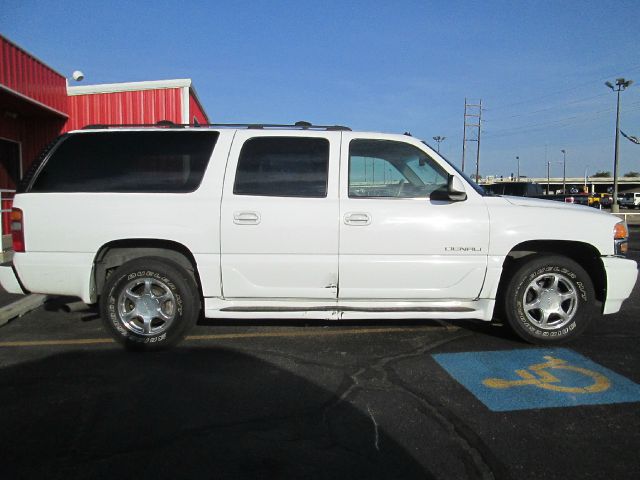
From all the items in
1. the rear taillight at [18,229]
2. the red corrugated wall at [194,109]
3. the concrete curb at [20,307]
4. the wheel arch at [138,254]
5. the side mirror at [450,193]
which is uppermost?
the red corrugated wall at [194,109]

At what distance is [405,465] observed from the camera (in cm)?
260

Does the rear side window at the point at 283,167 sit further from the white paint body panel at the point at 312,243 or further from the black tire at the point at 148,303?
the black tire at the point at 148,303

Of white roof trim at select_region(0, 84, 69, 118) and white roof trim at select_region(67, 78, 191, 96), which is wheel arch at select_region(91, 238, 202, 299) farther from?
white roof trim at select_region(67, 78, 191, 96)

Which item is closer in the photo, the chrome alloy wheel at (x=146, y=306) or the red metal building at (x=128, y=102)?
the chrome alloy wheel at (x=146, y=306)

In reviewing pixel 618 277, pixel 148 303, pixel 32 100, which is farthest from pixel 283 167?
pixel 32 100

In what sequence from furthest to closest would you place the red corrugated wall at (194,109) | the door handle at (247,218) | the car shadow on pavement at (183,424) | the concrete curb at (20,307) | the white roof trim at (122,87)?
1. the red corrugated wall at (194,109)
2. the white roof trim at (122,87)
3. the concrete curb at (20,307)
4. the door handle at (247,218)
5. the car shadow on pavement at (183,424)

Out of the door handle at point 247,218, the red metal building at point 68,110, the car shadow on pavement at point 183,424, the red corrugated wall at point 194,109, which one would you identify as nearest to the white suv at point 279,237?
the door handle at point 247,218

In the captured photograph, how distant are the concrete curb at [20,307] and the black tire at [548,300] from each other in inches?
205

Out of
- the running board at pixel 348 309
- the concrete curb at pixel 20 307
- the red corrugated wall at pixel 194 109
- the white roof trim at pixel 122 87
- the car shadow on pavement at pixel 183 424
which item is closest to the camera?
the car shadow on pavement at pixel 183 424

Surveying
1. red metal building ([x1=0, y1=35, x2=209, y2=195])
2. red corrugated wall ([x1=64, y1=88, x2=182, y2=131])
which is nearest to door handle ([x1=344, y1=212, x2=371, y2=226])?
red metal building ([x1=0, y1=35, x2=209, y2=195])

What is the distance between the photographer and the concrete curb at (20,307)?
5415 mm

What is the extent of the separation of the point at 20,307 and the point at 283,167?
3.64m

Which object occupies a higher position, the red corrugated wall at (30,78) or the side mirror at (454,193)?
the red corrugated wall at (30,78)

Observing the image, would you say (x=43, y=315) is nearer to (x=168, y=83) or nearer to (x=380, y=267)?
(x=380, y=267)
